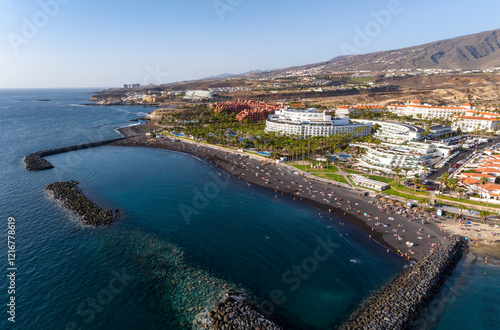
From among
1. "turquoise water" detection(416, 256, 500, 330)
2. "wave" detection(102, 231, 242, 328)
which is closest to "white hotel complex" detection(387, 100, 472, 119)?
"turquoise water" detection(416, 256, 500, 330)

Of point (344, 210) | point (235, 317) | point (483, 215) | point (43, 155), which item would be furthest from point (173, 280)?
point (43, 155)

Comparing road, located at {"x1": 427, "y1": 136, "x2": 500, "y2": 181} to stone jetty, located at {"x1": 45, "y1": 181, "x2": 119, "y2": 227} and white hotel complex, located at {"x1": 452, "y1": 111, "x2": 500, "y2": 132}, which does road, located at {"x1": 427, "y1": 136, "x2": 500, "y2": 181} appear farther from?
stone jetty, located at {"x1": 45, "y1": 181, "x2": 119, "y2": 227}

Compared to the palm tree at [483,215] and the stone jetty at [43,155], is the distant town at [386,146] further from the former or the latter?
the stone jetty at [43,155]

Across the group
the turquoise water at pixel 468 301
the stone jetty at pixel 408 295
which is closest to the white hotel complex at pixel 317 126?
the stone jetty at pixel 408 295

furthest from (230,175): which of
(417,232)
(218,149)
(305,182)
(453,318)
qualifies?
(453,318)

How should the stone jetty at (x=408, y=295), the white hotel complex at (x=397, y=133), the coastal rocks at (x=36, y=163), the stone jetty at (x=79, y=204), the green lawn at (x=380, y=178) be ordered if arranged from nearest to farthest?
the stone jetty at (x=408, y=295) < the stone jetty at (x=79, y=204) < the green lawn at (x=380, y=178) < the coastal rocks at (x=36, y=163) < the white hotel complex at (x=397, y=133)

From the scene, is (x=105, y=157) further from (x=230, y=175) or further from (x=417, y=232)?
(x=417, y=232)

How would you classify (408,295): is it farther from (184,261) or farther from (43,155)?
(43,155)
